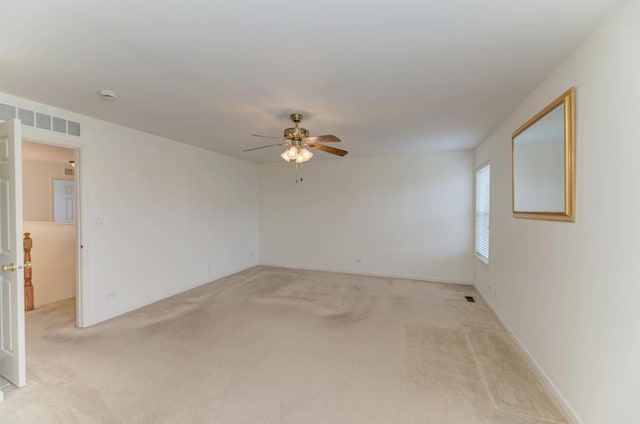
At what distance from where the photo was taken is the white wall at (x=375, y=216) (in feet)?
16.9

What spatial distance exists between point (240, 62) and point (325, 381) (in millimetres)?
2525

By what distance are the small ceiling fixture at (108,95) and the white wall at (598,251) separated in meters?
3.59

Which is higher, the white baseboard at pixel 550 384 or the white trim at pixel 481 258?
the white trim at pixel 481 258

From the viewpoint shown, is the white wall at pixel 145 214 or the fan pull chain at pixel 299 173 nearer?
the white wall at pixel 145 214

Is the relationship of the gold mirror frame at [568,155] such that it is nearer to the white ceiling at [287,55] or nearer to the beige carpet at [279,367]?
the white ceiling at [287,55]

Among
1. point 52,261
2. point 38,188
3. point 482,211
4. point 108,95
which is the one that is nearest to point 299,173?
point 482,211

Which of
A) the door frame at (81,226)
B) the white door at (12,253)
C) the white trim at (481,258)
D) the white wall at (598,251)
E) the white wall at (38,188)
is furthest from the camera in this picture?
the white wall at (38,188)

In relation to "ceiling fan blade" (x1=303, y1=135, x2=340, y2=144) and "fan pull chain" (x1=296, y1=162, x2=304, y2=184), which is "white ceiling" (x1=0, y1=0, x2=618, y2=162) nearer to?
"ceiling fan blade" (x1=303, y1=135, x2=340, y2=144)

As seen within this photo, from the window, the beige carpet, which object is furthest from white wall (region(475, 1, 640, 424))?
the window

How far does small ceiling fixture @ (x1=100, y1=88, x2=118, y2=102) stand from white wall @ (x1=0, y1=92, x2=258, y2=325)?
87cm

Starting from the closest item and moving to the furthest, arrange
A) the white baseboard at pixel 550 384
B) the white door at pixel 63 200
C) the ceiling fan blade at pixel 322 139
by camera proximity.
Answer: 1. the white baseboard at pixel 550 384
2. the ceiling fan blade at pixel 322 139
3. the white door at pixel 63 200

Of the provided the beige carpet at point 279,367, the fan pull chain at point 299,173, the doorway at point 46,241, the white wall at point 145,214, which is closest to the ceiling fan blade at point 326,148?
the white wall at point 145,214

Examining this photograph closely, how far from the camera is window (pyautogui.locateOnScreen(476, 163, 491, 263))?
4301mm

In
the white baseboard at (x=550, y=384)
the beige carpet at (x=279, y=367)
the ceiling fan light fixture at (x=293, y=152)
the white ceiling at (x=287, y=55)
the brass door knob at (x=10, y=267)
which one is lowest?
the beige carpet at (x=279, y=367)
